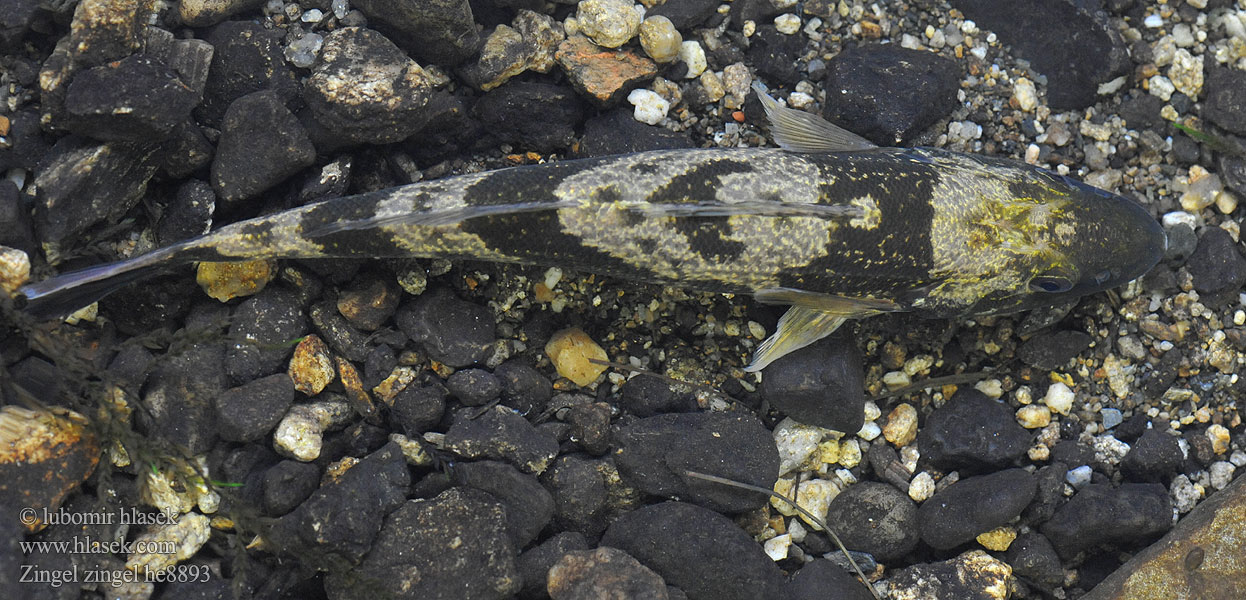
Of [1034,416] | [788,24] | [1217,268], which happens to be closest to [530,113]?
[788,24]

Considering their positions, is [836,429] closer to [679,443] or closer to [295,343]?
[679,443]

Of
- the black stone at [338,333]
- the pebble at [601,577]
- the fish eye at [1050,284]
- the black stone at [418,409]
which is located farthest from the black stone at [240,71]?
the fish eye at [1050,284]

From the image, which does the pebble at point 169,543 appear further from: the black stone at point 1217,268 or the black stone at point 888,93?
the black stone at point 1217,268

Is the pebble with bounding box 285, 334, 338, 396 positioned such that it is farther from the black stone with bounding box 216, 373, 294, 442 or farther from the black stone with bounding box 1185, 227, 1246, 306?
the black stone with bounding box 1185, 227, 1246, 306

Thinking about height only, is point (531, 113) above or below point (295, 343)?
above

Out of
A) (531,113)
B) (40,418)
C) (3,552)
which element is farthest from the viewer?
(531,113)

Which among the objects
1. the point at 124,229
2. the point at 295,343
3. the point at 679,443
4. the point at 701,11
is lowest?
the point at 679,443

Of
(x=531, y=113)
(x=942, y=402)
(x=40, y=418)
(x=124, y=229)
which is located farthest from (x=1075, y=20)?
(x=40, y=418)
